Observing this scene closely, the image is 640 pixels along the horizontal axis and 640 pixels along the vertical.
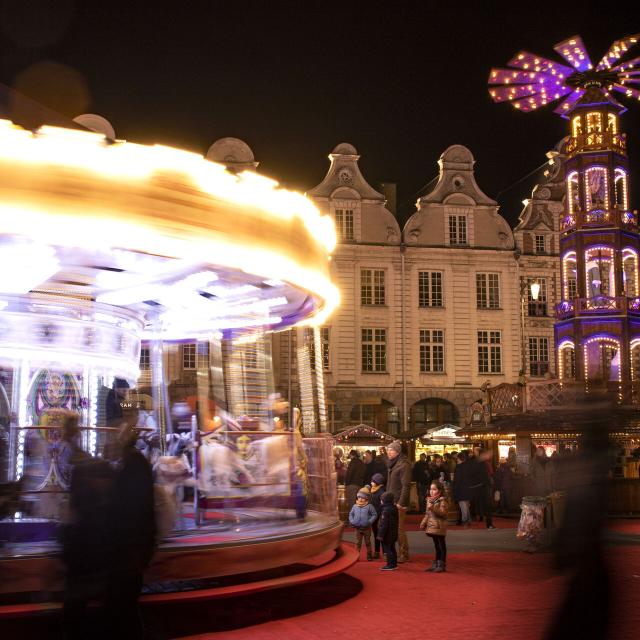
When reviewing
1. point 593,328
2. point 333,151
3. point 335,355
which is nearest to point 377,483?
point 593,328

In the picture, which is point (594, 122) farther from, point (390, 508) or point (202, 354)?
point (390, 508)

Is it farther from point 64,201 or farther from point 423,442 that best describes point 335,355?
point 64,201

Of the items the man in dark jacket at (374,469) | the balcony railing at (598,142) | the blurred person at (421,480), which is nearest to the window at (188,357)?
the blurred person at (421,480)

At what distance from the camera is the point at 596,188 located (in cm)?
3709

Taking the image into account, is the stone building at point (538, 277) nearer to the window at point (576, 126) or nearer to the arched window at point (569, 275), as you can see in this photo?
the arched window at point (569, 275)

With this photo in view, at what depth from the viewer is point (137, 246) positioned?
8.63 meters

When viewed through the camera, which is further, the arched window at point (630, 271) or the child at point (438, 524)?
the arched window at point (630, 271)

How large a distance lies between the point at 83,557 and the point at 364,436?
94.6 ft

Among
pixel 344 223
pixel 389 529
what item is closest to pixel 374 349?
pixel 344 223

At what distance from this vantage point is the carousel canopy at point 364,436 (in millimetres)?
33812

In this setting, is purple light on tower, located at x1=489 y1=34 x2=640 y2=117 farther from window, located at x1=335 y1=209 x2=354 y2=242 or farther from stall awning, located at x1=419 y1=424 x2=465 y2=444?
stall awning, located at x1=419 y1=424 x2=465 y2=444

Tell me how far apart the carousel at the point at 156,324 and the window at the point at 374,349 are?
86.2ft

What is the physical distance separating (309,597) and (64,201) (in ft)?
17.1

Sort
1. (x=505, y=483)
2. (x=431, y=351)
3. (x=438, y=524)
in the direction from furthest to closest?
(x=431, y=351), (x=505, y=483), (x=438, y=524)
